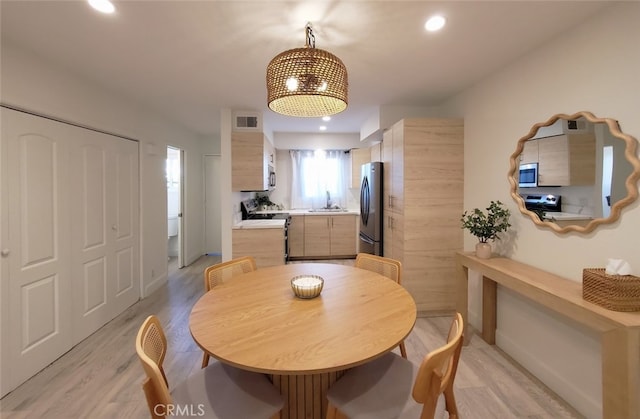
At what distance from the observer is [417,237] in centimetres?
292

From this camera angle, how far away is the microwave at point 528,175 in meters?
2.09

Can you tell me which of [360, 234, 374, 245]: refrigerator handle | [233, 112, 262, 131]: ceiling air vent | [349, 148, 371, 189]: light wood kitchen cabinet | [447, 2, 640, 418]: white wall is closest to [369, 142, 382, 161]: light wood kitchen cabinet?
[349, 148, 371, 189]: light wood kitchen cabinet

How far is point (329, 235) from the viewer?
17.2 feet

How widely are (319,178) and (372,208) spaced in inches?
87.4

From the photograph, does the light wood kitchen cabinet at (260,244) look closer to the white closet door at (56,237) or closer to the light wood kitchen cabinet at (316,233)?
the white closet door at (56,237)

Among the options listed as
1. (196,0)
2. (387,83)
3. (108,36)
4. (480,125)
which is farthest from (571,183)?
(108,36)

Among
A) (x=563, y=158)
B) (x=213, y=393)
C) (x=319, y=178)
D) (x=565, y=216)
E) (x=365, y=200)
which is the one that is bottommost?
(x=213, y=393)

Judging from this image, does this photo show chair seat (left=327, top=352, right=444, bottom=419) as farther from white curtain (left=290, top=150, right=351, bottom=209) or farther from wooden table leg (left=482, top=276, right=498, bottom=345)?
white curtain (left=290, top=150, right=351, bottom=209)

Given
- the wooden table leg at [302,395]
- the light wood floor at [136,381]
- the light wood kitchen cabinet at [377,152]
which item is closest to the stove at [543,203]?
the light wood floor at [136,381]

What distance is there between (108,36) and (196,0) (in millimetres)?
807

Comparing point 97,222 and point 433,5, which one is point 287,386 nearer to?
point 433,5

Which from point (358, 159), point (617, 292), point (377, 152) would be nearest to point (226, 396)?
point (617, 292)

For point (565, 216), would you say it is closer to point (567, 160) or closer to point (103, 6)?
point (567, 160)

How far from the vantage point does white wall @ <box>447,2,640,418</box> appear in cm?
152
